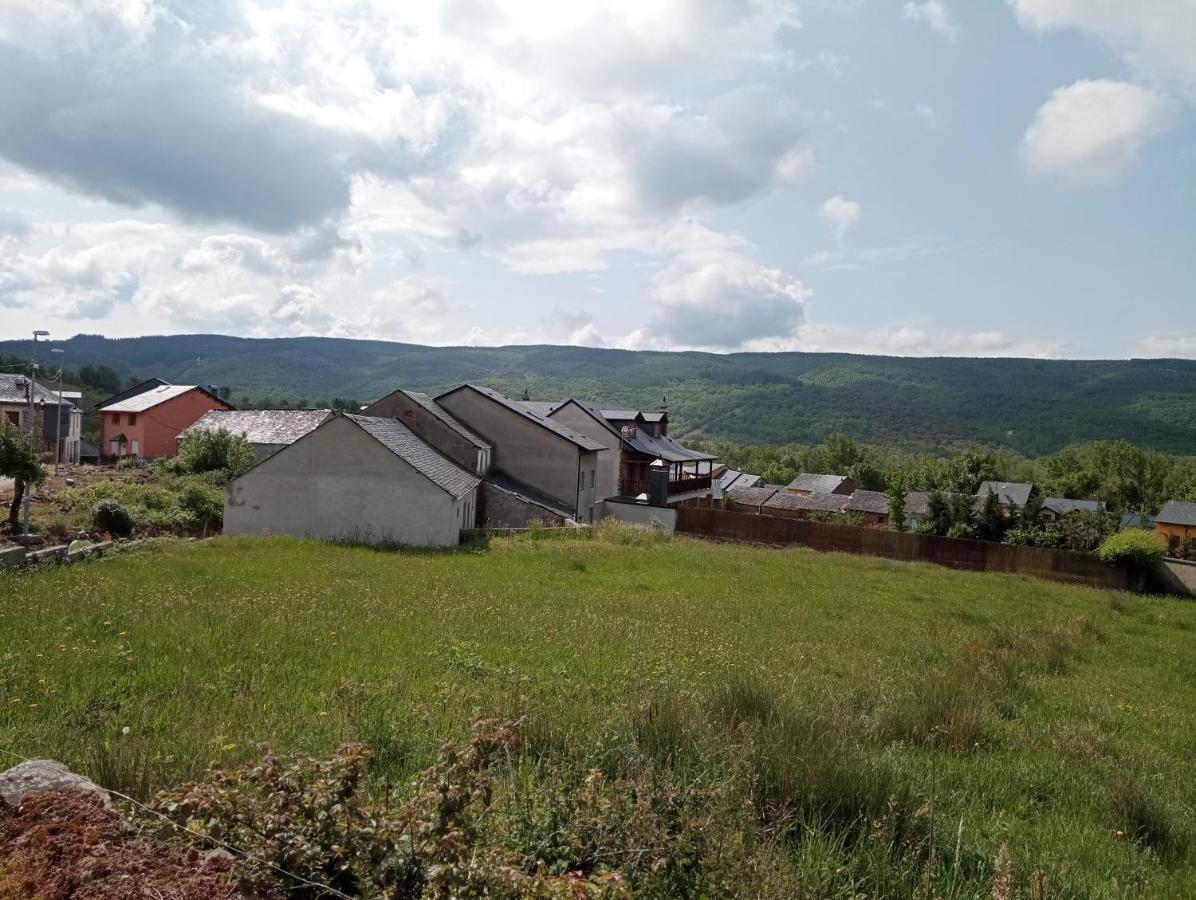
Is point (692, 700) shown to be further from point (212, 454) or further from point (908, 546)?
point (212, 454)

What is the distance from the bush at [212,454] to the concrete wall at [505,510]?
22.3 metres

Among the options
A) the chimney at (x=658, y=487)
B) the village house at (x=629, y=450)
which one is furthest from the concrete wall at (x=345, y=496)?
the village house at (x=629, y=450)

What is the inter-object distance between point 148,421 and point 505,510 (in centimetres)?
4700

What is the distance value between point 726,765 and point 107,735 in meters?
4.43

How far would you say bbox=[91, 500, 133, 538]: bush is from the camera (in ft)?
83.4

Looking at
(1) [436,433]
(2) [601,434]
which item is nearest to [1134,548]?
(2) [601,434]

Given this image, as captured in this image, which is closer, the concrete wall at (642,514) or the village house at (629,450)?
the concrete wall at (642,514)

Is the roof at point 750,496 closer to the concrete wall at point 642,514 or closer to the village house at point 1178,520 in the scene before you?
the village house at point 1178,520

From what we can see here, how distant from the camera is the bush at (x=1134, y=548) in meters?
29.2

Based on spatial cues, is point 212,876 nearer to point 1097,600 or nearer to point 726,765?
point 726,765

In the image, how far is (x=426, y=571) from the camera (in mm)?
18688

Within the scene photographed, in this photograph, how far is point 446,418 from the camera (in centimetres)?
3588

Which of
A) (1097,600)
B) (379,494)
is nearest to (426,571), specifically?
(379,494)

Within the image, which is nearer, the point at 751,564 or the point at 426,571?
the point at 426,571
